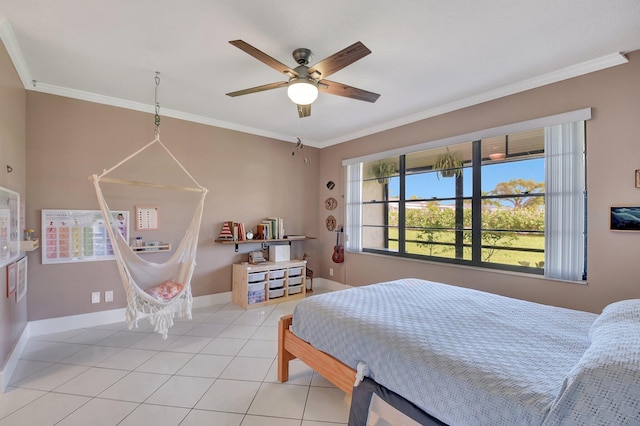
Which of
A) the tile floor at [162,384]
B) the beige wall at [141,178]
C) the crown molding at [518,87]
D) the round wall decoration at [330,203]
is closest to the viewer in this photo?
the tile floor at [162,384]

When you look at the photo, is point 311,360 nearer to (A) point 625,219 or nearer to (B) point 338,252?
(A) point 625,219

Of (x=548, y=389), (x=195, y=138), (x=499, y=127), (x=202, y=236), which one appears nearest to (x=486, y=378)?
Answer: (x=548, y=389)

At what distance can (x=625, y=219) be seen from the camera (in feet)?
7.30

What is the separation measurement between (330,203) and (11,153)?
3.66 metres

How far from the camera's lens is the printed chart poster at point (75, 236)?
288 centimetres

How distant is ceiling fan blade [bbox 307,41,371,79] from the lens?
173cm

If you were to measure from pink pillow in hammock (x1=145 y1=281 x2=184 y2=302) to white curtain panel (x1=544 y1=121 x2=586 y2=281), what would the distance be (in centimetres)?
348

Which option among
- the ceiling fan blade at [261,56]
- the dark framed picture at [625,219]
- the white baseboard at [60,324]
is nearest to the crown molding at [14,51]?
the ceiling fan blade at [261,56]

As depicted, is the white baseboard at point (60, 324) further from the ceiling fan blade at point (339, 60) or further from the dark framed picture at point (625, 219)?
the dark framed picture at point (625, 219)

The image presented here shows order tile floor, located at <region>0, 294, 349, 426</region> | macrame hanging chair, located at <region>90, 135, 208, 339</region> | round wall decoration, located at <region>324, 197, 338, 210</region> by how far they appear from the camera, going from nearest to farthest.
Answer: tile floor, located at <region>0, 294, 349, 426</region> → macrame hanging chair, located at <region>90, 135, 208, 339</region> → round wall decoration, located at <region>324, 197, 338, 210</region>

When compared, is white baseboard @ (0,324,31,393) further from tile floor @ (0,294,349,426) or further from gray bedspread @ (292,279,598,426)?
gray bedspread @ (292,279,598,426)

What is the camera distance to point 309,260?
16.1ft

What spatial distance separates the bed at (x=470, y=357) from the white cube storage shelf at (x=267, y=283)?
1.78m

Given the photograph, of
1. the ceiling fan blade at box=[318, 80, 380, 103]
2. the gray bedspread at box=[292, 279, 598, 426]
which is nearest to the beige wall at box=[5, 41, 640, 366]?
the gray bedspread at box=[292, 279, 598, 426]
